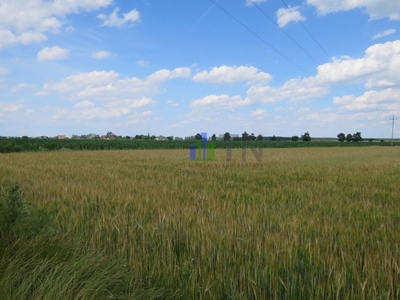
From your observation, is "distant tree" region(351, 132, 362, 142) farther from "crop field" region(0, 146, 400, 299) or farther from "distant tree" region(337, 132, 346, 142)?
"crop field" region(0, 146, 400, 299)

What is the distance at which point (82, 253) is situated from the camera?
2057 mm

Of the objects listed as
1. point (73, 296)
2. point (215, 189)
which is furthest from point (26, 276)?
point (215, 189)

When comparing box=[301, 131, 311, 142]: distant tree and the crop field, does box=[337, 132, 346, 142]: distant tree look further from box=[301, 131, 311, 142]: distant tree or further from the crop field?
the crop field

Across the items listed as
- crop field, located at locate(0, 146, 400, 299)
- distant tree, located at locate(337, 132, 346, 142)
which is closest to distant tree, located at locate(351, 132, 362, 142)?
distant tree, located at locate(337, 132, 346, 142)

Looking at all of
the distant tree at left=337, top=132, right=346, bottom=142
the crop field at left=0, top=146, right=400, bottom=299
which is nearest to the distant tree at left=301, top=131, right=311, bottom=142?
the distant tree at left=337, top=132, right=346, bottom=142

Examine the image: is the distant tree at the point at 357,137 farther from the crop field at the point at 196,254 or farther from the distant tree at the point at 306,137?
the crop field at the point at 196,254

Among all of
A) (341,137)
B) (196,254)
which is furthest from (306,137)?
(196,254)

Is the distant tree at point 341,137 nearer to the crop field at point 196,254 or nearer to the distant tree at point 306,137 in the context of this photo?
the distant tree at point 306,137

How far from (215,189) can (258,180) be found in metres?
1.87

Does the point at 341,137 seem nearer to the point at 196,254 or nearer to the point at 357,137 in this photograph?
the point at 357,137

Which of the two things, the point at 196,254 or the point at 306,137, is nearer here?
the point at 196,254

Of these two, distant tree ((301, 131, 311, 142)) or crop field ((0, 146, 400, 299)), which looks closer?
crop field ((0, 146, 400, 299))

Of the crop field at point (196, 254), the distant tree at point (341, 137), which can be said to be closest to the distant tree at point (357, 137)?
the distant tree at point (341, 137)

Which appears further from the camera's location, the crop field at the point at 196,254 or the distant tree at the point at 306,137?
the distant tree at the point at 306,137
